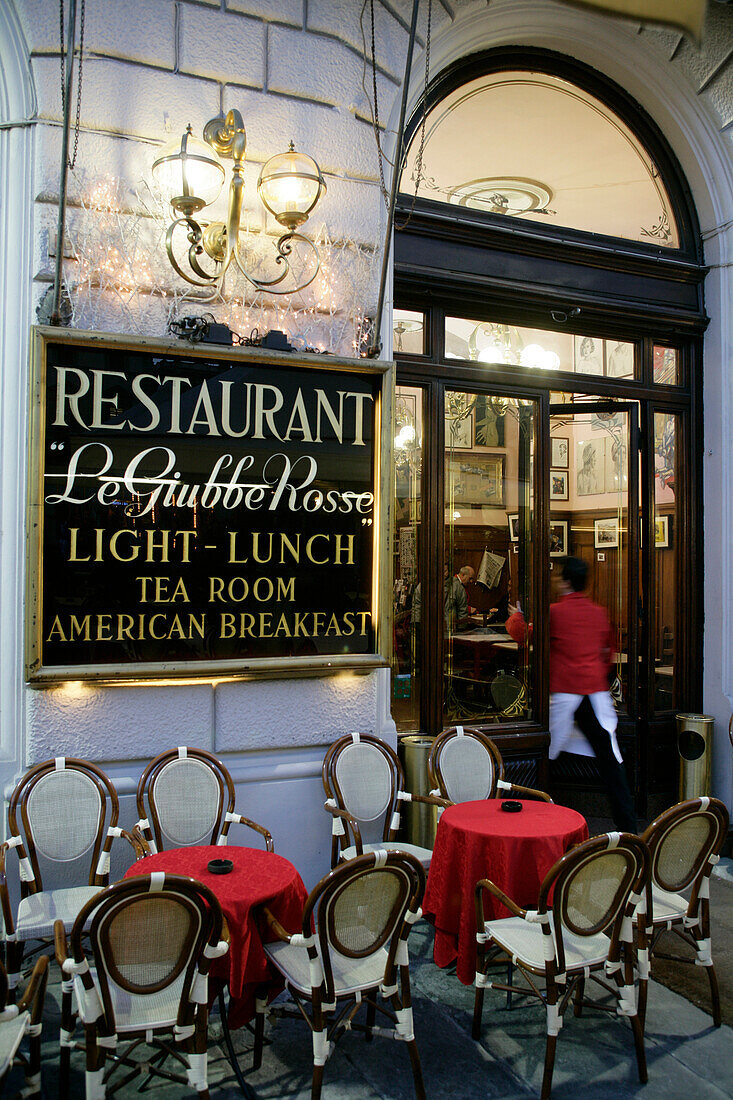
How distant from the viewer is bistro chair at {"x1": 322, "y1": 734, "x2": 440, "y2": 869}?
411cm

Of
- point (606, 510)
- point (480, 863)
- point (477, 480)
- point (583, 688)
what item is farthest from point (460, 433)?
point (480, 863)

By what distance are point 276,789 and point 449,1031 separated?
1.42 metres

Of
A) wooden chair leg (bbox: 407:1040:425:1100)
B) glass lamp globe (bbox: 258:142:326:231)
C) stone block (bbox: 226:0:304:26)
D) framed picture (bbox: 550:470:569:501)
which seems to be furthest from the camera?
framed picture (bbox: 550:470:569:501)

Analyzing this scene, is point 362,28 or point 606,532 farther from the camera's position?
point 606,532

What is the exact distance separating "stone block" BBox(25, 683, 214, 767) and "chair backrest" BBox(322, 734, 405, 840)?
0.67 m

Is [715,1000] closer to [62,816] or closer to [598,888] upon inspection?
[598,888]

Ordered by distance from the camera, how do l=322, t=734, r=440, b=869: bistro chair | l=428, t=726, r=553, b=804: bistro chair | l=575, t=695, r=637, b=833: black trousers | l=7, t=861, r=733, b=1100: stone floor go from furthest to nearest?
1. l=575, t=695, r=637, b=833: black trousers
2. l=428, t=726, r=553, b=804: bistro chair
3. l=322, t=734, r=440, b=869: bistro chair
4. l=7, t=861, r=733, b=1100: stone floor

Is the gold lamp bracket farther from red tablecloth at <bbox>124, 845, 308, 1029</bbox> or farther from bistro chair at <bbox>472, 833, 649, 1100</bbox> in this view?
bistro chair at <bbox>472, 833, 649, 1100</bbox>

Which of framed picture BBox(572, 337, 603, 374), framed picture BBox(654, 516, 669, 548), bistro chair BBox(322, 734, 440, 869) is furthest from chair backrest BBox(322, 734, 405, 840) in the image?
framed picture BBox(572, 337, 603, 374)

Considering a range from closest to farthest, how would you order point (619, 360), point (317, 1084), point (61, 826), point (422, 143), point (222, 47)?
point (317, 1084) < point (61, 826) < point (222, 47) < point (422, 143) < point (619, 360)

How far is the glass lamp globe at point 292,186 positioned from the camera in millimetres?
3785

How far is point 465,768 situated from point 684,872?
140cm

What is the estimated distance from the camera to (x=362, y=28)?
4.53 metres

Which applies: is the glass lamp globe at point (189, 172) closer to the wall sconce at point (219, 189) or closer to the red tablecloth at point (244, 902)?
the wall sconce at point (219, 189)
